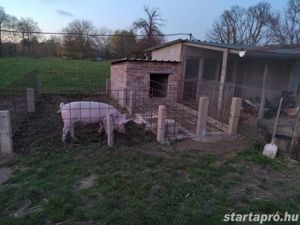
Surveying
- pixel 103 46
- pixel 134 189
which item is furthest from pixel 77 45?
pixel 134 189

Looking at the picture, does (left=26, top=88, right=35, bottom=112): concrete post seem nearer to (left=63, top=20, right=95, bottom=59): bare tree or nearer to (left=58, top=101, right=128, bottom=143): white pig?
(left=58, top=101, right=128, bottom=143): white pig

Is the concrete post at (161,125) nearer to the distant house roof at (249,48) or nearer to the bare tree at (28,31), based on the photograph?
the distant house roof at (249,48)

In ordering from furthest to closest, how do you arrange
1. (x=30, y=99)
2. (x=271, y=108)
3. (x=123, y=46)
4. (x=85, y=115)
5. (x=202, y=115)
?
(x=123, y=46) < (x=30, y=99) < (x=271, y=108) < (x=202, y=115) < (x=85, y=115)

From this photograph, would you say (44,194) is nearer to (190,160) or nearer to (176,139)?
(190,160)

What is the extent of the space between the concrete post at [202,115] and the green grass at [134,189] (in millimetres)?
1181

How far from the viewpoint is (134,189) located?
4.02 meters

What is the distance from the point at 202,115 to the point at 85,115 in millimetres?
2668

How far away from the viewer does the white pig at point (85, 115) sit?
607 centimetres

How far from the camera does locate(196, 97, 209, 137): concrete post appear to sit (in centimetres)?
651

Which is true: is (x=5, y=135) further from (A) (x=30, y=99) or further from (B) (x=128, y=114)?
(B) (x=128, y=114)

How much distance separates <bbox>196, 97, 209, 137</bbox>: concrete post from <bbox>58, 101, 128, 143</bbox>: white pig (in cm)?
175

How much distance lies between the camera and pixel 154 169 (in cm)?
476

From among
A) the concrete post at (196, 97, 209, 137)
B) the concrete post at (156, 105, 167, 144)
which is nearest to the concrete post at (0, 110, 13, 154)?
the concrete post at (156, 105, 167, 144)

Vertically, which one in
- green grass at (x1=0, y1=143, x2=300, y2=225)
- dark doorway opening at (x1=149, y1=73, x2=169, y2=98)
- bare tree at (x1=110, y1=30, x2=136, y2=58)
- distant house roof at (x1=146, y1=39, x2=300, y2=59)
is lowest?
green grass at (x1=0, y1=143, x2=300, y2=225)
